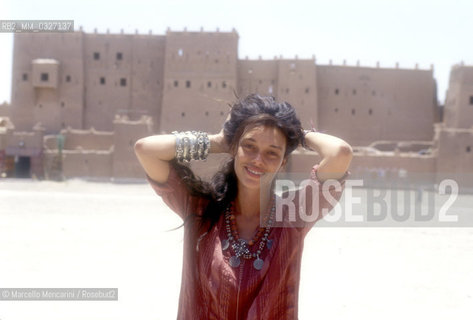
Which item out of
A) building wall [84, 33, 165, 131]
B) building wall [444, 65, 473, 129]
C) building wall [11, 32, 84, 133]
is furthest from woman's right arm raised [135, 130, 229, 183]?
building wall [11, 32, 84, 133]

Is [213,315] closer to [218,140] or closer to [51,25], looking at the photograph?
[218,140]

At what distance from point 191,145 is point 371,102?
34.4 meters

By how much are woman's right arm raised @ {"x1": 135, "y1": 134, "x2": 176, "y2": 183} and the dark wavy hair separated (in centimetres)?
7

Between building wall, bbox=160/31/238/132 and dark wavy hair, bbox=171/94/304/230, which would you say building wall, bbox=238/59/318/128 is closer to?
building wall, bbox=160/31/238/132

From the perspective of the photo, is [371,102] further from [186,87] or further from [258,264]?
[258,264]

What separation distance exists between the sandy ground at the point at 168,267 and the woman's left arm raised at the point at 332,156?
4.11 m

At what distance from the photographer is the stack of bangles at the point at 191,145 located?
185 centimetres

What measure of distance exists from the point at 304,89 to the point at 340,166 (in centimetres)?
3190

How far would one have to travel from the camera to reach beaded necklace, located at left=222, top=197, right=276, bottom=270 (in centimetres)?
176

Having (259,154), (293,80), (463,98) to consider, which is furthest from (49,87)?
(259,154)

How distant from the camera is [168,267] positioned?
7996 mm

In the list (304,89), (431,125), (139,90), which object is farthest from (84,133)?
(431,125)

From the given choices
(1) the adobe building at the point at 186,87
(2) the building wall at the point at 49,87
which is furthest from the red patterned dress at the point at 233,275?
(2) the building wall at the point at 49,87

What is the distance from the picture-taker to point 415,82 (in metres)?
34.7
